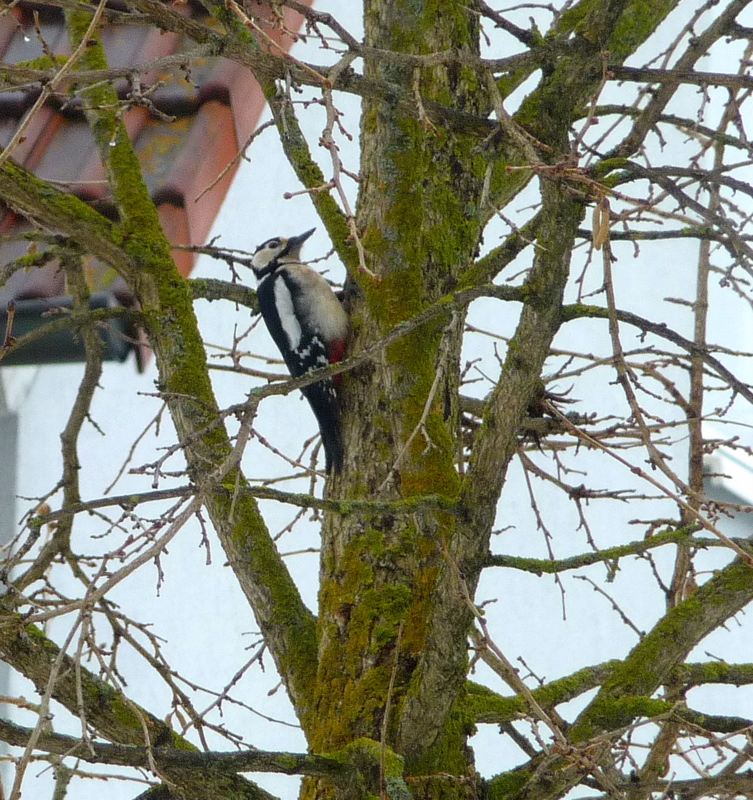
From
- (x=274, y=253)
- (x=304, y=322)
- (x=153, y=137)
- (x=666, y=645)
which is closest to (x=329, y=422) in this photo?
(x=304, y=322)

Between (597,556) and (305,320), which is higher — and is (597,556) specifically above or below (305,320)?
below

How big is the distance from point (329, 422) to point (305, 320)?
0.83m

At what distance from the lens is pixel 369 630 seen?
7.07 ft

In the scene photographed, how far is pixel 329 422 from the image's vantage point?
8.95ft

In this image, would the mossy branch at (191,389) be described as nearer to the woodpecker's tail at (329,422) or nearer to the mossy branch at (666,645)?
the woodpecker's tail at (329,422)

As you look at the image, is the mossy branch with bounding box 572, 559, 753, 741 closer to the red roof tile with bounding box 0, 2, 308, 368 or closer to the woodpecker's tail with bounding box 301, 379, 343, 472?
the woodpecker's tail with bounding box 301, 379, 343, 472

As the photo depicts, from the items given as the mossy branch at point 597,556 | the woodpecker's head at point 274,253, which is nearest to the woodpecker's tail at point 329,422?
the mossy branch at point 597,556

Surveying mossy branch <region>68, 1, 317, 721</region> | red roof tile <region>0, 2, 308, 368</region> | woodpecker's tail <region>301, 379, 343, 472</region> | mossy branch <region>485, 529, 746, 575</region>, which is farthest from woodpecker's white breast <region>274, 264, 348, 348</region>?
mossy branch <region>485, 529, 746, 575</region>

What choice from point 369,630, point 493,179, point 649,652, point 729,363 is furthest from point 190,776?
point 729,363

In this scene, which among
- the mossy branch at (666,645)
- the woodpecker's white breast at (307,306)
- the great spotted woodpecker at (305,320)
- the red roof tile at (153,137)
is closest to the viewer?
the mossy branch at (666,645)

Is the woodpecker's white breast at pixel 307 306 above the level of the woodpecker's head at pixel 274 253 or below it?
below

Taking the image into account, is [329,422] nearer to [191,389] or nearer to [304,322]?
[191,389]

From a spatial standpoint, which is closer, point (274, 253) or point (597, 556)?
point (597, 556)

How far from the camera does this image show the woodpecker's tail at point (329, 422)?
2457 millimetres
